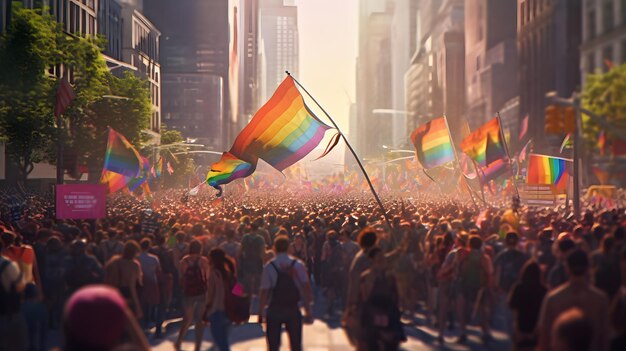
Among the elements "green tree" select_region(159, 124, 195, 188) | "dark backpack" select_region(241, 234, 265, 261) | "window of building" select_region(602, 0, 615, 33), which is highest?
"window of building" select_region(602, 0, 615, 33)

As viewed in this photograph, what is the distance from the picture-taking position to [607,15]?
69562 mm

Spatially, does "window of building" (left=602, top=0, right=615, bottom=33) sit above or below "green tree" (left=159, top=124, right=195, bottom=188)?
above

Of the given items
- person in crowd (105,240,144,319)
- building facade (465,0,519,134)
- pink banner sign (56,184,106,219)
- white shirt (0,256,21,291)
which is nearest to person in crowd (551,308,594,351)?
white shirt (0,256,21,291)

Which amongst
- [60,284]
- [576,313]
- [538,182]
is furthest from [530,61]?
[576,313]

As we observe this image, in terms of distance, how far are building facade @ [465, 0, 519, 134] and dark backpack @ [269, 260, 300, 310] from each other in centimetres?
9580

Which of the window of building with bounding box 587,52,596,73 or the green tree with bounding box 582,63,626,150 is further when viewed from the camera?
the window of building with bounding box 587,52,596,73

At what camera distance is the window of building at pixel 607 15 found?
6881 centimetres

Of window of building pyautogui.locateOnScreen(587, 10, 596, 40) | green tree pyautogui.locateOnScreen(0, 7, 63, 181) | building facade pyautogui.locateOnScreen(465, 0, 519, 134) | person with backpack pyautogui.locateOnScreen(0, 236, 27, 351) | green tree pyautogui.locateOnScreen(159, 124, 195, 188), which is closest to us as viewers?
person with backpack pyautogui.locateOnScreen(0, 236, 27, 351)

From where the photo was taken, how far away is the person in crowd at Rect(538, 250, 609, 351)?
24.8 ft

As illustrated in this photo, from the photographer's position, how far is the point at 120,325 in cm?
472

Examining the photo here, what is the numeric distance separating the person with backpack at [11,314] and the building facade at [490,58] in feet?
319

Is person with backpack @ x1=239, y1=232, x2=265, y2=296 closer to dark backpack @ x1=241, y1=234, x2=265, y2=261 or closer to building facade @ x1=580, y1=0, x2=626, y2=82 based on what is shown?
dark backpack @ x1=241, y1=234, x2=265, y2=261

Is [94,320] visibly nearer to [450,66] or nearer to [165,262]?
[165,262]

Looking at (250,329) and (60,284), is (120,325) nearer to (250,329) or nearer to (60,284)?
(60,284)
